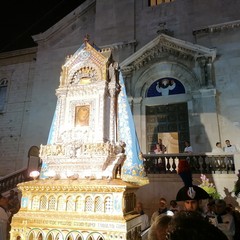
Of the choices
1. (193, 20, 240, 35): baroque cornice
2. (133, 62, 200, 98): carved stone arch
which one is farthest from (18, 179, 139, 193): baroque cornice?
(193, 20, 240, 35): baroque cornice

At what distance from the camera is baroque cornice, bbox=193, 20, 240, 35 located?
1393cm

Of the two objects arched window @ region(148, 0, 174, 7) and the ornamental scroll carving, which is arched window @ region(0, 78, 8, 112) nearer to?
arched window @ region(148, 0, 174, 7)

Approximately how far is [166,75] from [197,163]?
6632 millimetres

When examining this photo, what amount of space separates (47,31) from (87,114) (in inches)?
631

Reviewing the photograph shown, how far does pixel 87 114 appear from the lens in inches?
214

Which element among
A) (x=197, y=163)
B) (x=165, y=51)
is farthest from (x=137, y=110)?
(x=197, y=163)

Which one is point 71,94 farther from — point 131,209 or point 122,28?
point 122,28

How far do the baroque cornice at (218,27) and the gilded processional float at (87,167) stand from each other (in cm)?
1070

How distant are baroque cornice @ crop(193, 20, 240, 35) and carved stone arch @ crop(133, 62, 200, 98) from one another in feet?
8.30

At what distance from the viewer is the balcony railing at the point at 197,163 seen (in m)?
9.90

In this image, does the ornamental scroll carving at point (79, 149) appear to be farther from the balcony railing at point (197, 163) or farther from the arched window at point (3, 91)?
the arched window at point (3, 91)

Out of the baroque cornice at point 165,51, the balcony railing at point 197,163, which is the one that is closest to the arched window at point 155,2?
the baroque cornice at point 165,51

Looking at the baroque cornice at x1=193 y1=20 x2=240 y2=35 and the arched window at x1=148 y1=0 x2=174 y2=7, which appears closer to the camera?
Result: the baroque cornice at x1=193 y1=20 x2=240 y2=35

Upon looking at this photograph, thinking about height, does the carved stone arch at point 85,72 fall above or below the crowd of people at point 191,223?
above
